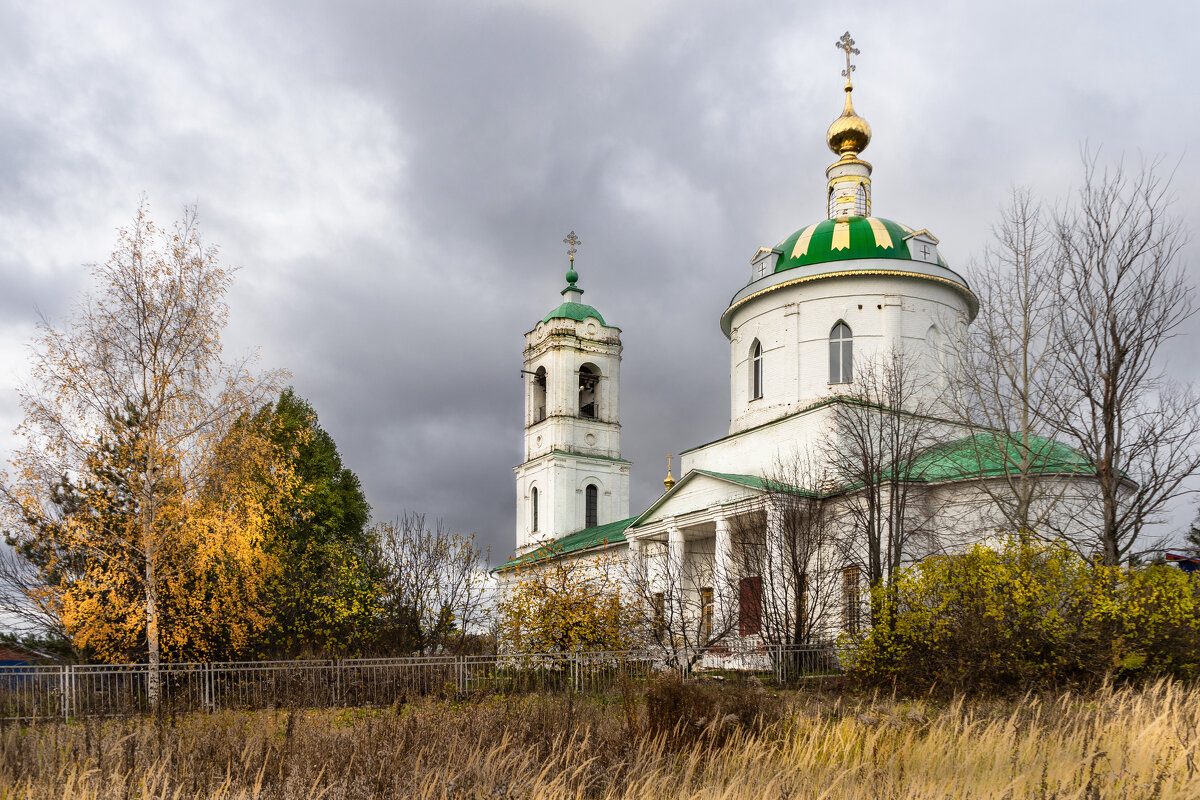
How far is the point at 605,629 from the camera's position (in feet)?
75.4

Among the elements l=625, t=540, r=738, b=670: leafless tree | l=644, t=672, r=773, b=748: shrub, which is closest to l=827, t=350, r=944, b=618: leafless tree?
l=625, t=540, r=738, b=670: leafless tree

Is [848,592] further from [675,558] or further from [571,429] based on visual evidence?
[571,429]

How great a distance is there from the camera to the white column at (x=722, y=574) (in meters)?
A: 25.9

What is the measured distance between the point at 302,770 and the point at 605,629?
643 inches

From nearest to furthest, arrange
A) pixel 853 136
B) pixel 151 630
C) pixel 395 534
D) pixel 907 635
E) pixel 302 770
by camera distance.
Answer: pixel 302 770, pixel 907 635, pixel 151 630, pixel 395 534, pixel 853 136

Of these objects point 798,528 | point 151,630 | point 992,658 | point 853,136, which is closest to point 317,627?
point 151,630

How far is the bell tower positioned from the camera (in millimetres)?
51406

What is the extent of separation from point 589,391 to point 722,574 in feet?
83.5

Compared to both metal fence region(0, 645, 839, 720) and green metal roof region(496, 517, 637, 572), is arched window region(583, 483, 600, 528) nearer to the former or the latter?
green metal roof region(496, 517, 637, 572)

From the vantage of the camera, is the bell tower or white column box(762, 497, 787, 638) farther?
the bell tower

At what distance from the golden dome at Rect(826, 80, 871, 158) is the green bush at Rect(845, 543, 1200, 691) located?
2312 centimetres

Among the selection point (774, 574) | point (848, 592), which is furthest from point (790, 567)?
point (848, 592)

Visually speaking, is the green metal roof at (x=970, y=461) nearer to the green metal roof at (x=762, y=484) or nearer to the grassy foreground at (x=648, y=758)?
→ the green metal roof at (x=762, y=484)

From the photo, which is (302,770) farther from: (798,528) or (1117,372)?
(798,528)
